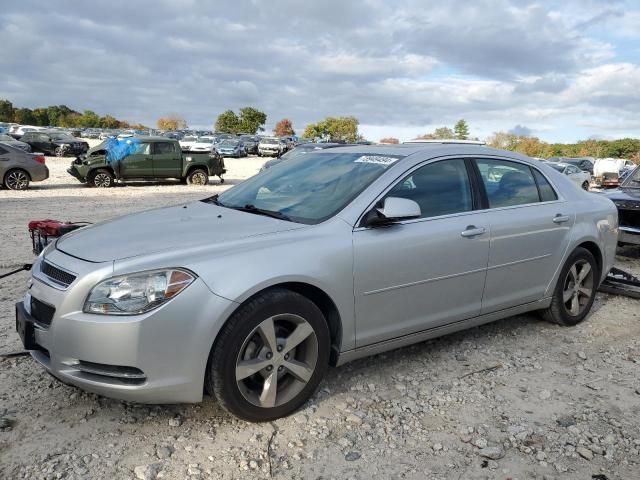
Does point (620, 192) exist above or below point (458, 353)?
above

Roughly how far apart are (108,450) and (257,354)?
2.92 feet

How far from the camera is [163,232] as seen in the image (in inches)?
129

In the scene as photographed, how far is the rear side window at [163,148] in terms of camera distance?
18.5m

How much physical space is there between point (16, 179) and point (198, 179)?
19.0ft

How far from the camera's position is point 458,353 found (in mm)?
4301

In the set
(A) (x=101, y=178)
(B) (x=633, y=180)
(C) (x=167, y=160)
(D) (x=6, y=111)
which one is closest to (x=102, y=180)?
(A) (x=101, y=178)

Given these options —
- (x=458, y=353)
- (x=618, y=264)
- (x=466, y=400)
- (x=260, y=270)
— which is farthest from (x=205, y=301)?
(x=618, y=264)

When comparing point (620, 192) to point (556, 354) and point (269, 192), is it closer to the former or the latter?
point (556, 354)

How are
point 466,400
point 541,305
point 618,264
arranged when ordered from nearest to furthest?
point 466,400
point 541,305
point 618,264

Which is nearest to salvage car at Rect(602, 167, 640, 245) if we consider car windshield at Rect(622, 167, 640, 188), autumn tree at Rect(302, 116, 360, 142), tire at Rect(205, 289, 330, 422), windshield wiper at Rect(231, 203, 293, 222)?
car windshield at Rect(622, 167, 640, 188)

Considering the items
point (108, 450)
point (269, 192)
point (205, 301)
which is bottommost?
point (108, 450)

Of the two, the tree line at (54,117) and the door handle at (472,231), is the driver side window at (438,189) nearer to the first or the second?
the door handle at (472,231)

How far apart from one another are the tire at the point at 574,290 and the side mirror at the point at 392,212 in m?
2.03

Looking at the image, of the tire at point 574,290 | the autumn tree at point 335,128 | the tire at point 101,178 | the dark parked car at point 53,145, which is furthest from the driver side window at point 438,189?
the autumn tree at point 335,128
